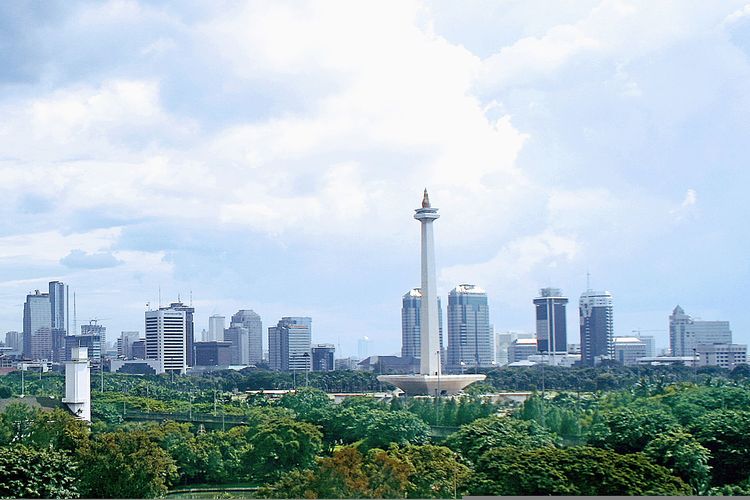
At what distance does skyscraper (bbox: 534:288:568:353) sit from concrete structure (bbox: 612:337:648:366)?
4978 millimetres

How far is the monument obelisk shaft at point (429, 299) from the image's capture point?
38406 millimetres

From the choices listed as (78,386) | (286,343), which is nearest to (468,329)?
(286,343)

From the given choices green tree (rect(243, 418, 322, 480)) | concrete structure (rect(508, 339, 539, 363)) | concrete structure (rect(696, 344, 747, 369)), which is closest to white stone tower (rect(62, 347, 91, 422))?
green tree (rect(243, 418, 322, 480))

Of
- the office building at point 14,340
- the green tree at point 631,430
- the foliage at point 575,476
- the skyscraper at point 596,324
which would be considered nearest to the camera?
the foliage at point 575,476

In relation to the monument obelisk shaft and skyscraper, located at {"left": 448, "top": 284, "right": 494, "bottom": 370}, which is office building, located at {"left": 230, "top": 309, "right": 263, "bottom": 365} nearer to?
skyscraper, located at {"left": 448, "top": 284, "right": 494, "bottom": 370}

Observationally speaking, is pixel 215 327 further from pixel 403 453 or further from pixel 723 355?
pixel 403 453

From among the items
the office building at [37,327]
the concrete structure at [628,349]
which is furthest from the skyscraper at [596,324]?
the office building at [37,327]

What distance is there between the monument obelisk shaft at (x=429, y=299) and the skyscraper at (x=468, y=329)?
2218 inches

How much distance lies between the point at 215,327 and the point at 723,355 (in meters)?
Answer: 59.6

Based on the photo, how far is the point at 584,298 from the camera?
93000 mm

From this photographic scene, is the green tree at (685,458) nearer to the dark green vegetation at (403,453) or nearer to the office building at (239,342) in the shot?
the dark green vegetation at (403,453)

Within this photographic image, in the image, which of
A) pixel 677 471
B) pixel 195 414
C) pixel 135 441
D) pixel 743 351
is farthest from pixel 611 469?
pixel 743 351

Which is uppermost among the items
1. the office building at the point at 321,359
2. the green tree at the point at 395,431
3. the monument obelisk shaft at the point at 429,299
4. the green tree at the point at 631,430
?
the monument obelisk shaft at the point at 429,299

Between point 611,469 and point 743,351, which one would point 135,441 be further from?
point 743,351
